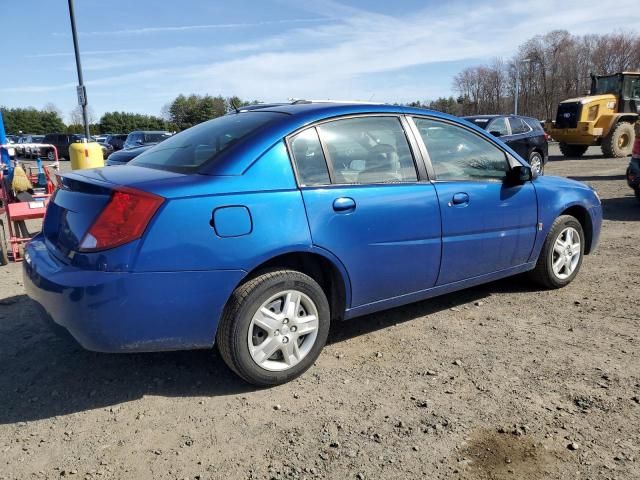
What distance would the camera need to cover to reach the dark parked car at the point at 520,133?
13094 mm

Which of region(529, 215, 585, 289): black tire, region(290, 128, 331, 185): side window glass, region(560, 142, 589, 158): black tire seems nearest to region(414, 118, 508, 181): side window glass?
region(529, 215, 585, 289): black tire

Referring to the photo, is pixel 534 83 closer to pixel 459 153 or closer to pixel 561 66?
pixel 561 66

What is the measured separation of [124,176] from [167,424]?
1.38 m

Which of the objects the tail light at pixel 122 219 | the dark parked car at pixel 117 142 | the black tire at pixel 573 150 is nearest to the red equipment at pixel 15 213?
the tail light at pixel 122 219

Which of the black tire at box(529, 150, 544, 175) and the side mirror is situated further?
the black tire at box(529, 150, 544, 175)

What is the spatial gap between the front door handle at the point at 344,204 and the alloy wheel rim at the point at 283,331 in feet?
1.81

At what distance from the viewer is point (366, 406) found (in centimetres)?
280

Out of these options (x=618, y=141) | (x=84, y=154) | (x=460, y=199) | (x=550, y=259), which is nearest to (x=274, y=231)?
(x=460, y=199)

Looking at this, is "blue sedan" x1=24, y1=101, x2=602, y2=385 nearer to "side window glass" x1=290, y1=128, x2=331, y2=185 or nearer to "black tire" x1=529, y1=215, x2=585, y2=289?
"side window glass" x1=290, y1=128, x2=331, y2=185

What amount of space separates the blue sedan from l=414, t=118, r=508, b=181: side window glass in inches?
0.5

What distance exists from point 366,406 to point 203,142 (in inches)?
74.6

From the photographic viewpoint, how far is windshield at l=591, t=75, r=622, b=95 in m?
19.0

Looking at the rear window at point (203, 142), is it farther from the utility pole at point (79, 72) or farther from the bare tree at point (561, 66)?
the bare tree at point (561, 66)

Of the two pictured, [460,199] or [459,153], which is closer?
[460,199]
